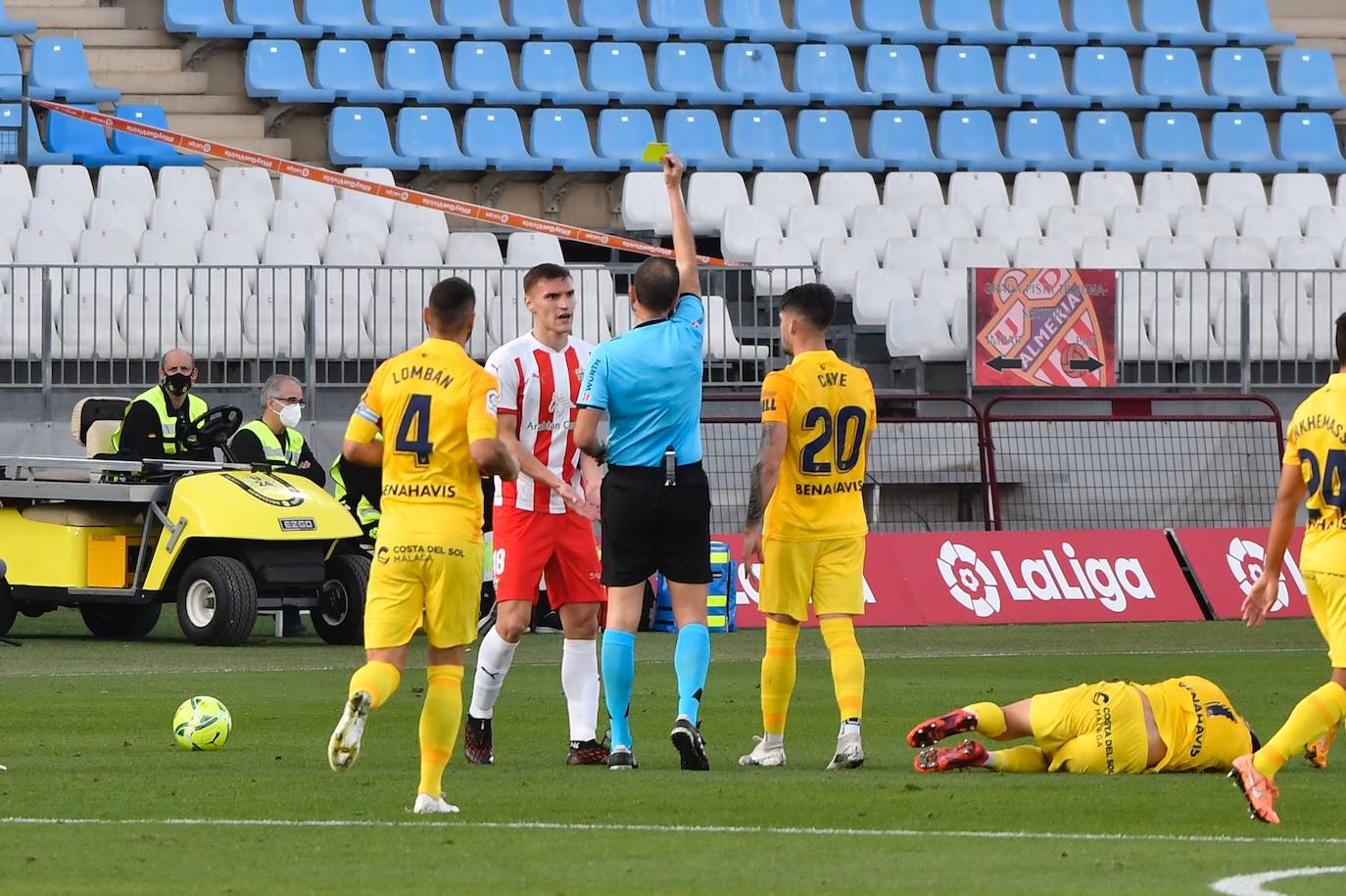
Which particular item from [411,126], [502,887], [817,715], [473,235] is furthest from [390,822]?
[411,126]

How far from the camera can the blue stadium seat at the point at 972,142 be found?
27594mm

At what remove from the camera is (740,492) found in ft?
66.7

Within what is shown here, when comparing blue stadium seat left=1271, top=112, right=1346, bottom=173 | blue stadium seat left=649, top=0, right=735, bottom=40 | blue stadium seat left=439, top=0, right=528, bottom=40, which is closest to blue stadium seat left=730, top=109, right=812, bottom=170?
blue stadium seat left=649, top=0, right=735, bottom=40

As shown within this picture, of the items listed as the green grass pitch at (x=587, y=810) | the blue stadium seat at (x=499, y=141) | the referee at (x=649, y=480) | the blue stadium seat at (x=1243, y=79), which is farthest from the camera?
the blue stadium seat at (x=1243, y=79)

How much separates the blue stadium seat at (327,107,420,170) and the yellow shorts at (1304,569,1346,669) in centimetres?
1839

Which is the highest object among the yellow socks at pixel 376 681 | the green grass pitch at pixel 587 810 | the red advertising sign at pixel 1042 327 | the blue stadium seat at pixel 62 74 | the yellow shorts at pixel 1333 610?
the blue stadium seat at pixel 62 74

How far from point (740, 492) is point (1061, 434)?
315 centimetres

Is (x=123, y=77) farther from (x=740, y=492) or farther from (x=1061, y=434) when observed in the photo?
(x=1061, y=434)

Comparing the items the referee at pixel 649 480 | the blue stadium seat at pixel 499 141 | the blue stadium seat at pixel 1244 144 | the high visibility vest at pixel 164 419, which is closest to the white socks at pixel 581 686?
the referee at pixel 649 480

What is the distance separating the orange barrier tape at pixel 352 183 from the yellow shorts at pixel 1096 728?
1432 cm

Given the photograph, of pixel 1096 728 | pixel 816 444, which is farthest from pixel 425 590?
pixel 1096 728

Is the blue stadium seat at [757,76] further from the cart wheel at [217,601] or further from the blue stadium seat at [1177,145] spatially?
the cart wheel at [217,601]

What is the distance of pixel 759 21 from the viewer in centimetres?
2870

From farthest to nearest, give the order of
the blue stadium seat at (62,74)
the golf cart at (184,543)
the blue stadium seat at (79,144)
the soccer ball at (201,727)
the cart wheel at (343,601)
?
1. the blue stadium seat at (62,74)
2. the blue stadium seat at (79,144)
3. the cart wheel at (343,601)
4. the golf cart at (184,543)
5. the soccer ball at (201,727)
